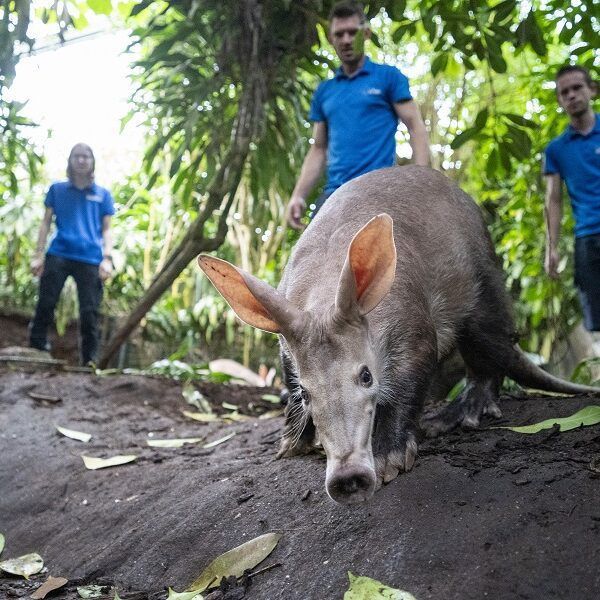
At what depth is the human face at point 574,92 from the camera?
454cm

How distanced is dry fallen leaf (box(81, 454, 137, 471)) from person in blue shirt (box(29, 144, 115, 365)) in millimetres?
2843

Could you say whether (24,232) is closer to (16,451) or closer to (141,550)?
(16,451)

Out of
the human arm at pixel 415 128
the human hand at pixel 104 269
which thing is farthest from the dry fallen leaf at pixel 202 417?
the human arm at pixel 415 128

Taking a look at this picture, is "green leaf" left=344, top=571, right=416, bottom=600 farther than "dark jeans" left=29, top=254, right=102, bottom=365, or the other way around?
"dark jeans" left=29, top=254, right=102, bottom=365

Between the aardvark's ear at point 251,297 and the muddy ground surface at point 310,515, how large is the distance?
683 millimetres

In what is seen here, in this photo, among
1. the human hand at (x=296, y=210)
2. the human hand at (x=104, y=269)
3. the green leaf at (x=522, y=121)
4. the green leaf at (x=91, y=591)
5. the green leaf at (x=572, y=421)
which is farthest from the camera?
the human hand at (x=104, y=269)

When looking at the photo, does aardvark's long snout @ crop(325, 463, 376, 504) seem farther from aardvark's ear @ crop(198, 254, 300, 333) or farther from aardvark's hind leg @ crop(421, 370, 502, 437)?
aardvark's hind leg @ crop(421, 370, 502, 437)

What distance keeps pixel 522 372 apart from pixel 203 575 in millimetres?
2076

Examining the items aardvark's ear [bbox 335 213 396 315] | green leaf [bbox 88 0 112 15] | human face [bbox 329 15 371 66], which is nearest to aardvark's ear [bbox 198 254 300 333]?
aardvark's ear [bbox 335 213 396 315]

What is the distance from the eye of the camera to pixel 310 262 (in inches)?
122

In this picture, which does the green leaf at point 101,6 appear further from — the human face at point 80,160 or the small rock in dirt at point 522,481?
the small rock in dirt at point 522,481

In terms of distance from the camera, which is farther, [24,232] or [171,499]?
[24,232]

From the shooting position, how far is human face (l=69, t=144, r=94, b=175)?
6.59 metres

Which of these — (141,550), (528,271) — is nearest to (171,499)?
(141,550)
